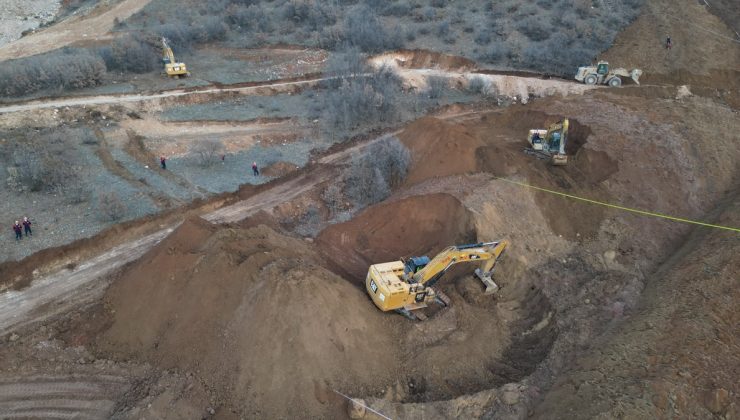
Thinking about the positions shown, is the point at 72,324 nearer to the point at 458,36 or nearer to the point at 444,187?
the point at 444,187

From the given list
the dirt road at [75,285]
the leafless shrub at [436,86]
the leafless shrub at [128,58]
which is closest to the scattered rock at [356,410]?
the dirt road at [75,285]

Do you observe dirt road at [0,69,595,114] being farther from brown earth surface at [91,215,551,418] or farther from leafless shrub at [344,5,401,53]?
brown earth surface at [91,215,551,418]

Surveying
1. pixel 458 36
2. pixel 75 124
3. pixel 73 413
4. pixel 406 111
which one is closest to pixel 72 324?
pixel 73 413

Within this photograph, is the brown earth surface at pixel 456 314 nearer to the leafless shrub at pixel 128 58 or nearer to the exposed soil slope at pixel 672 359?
the exposed soil slope at pixel 672 359

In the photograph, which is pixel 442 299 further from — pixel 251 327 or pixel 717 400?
pixel 717 400

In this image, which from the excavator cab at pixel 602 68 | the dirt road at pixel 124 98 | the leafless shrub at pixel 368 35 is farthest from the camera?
the leafless shrub at pixel 368 35

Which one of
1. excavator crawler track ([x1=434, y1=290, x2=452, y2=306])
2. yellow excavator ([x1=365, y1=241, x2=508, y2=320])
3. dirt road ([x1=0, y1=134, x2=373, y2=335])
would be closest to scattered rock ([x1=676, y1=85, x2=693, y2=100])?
yellow excavator ([x1=365, y1=241, x2=508, y2=320])
